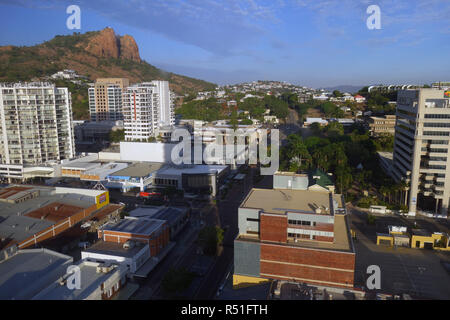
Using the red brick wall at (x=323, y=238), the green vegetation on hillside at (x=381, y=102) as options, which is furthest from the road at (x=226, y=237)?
the green vegetation on hillside at (x=381, y=102)

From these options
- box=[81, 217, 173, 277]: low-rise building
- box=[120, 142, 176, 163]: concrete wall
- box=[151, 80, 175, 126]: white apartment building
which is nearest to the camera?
box=[81, 217, 173, 277]: low-rise building

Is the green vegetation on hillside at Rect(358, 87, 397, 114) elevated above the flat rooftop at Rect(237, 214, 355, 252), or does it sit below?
above

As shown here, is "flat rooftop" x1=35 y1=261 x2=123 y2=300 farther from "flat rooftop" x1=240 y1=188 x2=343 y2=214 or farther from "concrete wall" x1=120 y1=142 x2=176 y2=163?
"concrete wall" x1=120 y1=142 x2=176 y2=163

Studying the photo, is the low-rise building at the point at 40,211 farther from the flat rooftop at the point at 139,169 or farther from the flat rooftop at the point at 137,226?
the flat rooftop at the point at 139,169

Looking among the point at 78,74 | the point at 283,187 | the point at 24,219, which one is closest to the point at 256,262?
the point at 283,187

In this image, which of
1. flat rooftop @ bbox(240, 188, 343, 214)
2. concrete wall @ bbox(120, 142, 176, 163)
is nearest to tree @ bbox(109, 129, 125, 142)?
concrete wall @ bbox(120, 142, 176, 163)

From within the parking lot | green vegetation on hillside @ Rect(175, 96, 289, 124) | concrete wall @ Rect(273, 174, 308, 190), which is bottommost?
the parking lot

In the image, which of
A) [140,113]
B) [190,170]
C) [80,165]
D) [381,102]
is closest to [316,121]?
[381,102]
